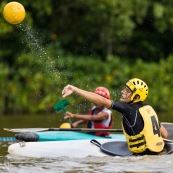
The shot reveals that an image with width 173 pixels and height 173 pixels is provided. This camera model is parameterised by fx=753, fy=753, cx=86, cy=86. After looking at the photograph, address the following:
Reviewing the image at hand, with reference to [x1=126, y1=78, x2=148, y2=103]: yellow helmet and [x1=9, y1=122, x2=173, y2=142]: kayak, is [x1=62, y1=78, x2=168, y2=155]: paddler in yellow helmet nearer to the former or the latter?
[x1=126, y1=78, x2=148, y2=103]: yellow helmet

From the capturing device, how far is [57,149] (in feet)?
36.2

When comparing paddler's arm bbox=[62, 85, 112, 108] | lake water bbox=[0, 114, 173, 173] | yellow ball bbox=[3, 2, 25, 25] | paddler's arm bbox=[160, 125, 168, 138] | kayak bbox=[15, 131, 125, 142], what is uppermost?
yellow ball bbox=[3, 2, 25, 25]

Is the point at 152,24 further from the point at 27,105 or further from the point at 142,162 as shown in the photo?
the point at 142,162

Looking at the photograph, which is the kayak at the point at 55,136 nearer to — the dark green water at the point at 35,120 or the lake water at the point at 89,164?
the lake water at the point at 89,164

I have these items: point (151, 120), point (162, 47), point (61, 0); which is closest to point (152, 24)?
point (162, 47)

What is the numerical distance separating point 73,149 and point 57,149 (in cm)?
25

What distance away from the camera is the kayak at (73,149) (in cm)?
1055

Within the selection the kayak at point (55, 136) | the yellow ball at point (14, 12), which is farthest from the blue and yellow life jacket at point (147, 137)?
the yellow ball at point (14, 12)

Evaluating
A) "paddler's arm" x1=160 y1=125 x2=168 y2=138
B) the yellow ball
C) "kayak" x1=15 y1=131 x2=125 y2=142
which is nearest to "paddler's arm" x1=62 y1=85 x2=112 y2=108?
"paddler's arm" x1=160 y1=125 x2=168 y2=138

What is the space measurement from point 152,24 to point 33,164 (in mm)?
14669

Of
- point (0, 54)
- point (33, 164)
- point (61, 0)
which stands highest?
point (61, 0)

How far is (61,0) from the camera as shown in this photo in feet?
76.4

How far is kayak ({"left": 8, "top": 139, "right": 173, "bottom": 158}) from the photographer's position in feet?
34.6

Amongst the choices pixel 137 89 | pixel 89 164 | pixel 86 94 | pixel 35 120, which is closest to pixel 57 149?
pixel 89 164
